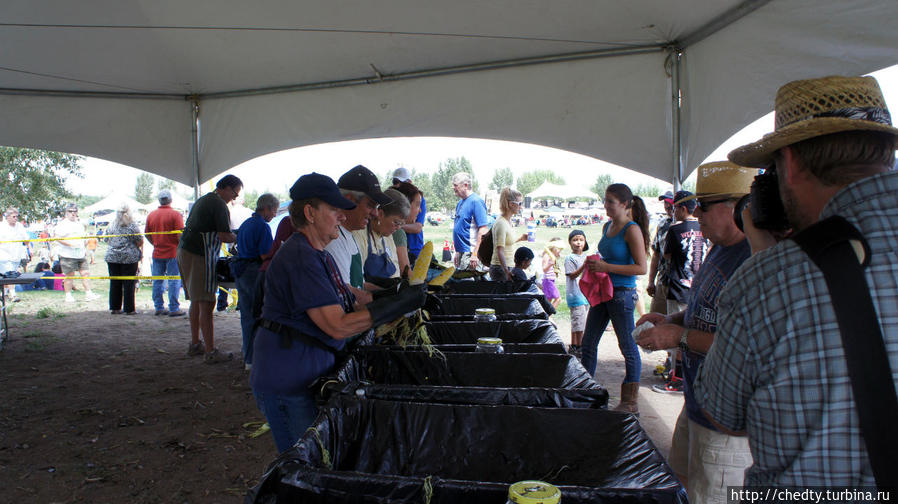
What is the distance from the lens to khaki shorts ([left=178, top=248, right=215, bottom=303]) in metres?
5.24

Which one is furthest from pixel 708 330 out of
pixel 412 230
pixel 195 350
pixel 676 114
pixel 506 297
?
pixel 195 350

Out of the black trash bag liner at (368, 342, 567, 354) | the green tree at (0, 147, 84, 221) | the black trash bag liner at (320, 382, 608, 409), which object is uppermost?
the green tree at (0, 147, 84, 221)

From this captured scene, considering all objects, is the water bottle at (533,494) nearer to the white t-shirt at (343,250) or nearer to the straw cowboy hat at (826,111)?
the straw cowboy hat at (826,111)

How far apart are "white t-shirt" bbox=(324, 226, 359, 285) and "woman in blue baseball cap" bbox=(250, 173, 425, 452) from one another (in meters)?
0.43

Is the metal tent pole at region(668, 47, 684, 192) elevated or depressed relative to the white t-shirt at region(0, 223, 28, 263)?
elevated

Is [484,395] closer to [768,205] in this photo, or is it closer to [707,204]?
[768,205]

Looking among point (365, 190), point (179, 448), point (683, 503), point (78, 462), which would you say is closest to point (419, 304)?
point (365, 190)

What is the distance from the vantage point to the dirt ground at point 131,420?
3.05 metres

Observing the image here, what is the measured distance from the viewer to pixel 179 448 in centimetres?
353

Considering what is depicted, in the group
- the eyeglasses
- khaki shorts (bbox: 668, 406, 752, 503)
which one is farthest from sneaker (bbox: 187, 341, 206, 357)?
the eyeglasses

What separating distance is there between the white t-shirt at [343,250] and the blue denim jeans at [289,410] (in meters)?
0.66

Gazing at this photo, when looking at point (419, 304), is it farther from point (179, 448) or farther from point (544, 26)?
point (544, 26)

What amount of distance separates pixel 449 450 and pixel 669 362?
13.0ft

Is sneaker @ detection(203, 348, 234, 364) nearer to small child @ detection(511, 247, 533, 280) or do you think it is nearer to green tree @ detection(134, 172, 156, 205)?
small child @ detection(511, 247, 533, 280)
